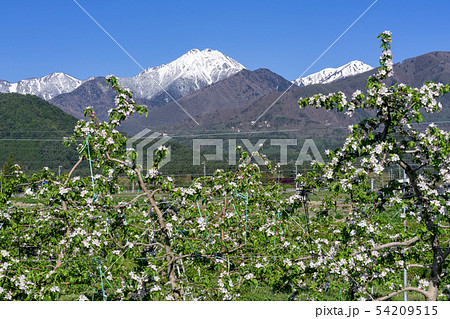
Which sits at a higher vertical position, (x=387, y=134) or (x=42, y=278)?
(x=387, y=134)

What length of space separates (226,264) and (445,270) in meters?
2.44

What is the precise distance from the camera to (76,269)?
460 cm

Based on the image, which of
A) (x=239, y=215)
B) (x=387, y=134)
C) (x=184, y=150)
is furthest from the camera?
(x=184, y=150)

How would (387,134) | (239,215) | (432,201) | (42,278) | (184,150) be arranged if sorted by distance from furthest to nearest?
1. (184,150)
2. (239,215)
3. (42,278)
4. (387,134)
5. (432,201)

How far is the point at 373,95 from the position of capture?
4.16 metres

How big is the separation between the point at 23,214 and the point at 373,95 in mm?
4611

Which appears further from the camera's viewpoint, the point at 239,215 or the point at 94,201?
the point at 239,215

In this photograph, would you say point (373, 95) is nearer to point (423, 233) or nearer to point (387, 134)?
point (387, 134)

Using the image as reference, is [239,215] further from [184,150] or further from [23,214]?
[184,150]

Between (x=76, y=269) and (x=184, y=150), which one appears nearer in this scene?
(x=76, y=269)

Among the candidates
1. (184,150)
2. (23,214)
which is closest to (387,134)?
(23,214)

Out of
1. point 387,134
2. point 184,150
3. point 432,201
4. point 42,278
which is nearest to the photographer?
point 432,201
